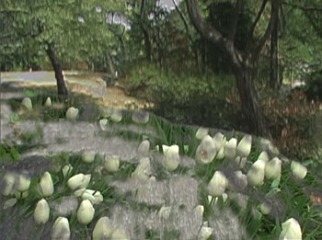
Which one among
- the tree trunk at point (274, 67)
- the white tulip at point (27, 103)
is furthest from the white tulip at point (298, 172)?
the tree trunk at point (274, 67)

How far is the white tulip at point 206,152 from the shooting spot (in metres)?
1.57

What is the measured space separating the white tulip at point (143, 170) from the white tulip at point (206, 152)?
14cm

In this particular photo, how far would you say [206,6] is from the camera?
7645 millimetres

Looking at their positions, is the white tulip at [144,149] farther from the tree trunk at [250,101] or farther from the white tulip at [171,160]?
the tree trunk at [250,101]

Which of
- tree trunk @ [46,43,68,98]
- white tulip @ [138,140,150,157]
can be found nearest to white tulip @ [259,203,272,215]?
white tulip @ [138,140,150,157]

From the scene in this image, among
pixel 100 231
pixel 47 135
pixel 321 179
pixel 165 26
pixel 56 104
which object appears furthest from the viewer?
pixel 165 26

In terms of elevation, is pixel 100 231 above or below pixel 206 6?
below

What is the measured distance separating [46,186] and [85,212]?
0.13m

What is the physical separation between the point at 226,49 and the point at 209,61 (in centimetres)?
136

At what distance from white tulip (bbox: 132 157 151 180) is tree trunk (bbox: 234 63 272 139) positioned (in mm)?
4877

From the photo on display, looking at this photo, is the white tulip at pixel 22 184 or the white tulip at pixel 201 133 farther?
the white tulip at pixel 201 133

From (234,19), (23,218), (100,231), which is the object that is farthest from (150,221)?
(234,19)

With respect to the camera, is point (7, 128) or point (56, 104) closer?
point (7, 128)

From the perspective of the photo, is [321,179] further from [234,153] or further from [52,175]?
[52,175]
